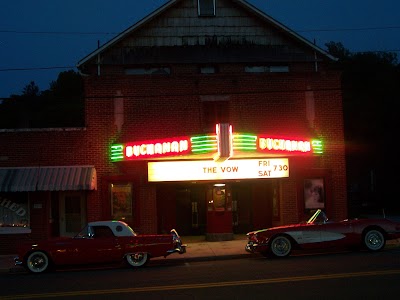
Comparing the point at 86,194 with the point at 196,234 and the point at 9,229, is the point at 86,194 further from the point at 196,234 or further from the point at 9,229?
the point at 196,234

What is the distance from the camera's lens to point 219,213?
74.4 feet

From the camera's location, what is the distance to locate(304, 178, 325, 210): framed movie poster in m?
23.2

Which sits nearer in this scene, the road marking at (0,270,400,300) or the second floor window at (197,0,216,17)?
the road marking at (0,270,400,300)

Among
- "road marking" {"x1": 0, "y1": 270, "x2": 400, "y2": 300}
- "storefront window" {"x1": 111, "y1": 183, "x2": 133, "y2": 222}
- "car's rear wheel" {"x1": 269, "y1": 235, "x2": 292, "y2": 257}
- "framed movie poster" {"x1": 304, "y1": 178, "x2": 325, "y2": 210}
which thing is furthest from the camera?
"framed movie poster" {"x1": 304, "y1": 178, "x2": 325, "y2": 210}

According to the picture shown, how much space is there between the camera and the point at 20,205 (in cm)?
2181

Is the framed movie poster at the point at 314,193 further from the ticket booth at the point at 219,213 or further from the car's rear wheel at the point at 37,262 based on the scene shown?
the car's rear wheel at the point at 37,262

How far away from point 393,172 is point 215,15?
25.0 meters

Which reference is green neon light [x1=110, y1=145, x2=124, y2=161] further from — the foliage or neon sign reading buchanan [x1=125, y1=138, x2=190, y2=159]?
the foliage

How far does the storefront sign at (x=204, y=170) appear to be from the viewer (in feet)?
71.6

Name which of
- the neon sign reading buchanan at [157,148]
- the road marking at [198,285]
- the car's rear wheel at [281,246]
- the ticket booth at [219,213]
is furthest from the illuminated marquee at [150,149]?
the road marking at [198,285]

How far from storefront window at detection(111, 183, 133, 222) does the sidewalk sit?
266cm

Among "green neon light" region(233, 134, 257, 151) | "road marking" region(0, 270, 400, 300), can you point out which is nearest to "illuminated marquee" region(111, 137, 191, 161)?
"green neon light" region(233, 134, 257, 151)

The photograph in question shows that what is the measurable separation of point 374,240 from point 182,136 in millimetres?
7456

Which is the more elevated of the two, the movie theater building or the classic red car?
the movie theater building
